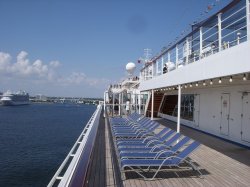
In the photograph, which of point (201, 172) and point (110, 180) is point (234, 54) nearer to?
point (201, 172)

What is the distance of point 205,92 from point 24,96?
14946 cm

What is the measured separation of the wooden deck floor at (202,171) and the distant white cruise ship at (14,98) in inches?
5086

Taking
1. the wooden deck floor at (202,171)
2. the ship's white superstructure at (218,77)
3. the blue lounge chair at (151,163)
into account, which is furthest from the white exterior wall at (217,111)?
the blue lounge chair at (151,163)

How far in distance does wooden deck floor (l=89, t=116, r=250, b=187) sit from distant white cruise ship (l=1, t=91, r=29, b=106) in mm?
129183

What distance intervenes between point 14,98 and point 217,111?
135426 millimetres

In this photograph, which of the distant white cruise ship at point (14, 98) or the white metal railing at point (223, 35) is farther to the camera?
the distant white cruise ship at point (14, 98)

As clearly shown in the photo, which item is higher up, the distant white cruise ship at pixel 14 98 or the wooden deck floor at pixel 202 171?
the distant white cruise ship at pixel 14 98

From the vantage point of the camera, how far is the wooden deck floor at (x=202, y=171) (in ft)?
16.6

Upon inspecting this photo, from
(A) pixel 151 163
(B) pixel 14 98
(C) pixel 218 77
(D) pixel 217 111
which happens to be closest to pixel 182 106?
(D) pixel 217 111

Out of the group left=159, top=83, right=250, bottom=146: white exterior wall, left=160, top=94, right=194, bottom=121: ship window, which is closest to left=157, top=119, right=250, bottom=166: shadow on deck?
left=159, top=83, right=250, bottom=146: white exterior wall

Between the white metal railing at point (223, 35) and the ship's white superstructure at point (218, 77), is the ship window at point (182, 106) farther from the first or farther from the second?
the white metal railing at point (223, 35)

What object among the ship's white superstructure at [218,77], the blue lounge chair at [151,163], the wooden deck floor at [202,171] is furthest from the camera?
A: the ship's white superstructure at [218,77]

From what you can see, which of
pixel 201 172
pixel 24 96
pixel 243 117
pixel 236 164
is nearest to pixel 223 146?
pixel 243 117

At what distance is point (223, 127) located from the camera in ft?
33.6
